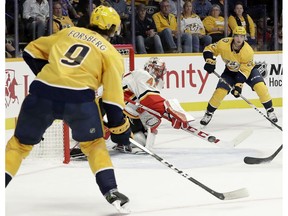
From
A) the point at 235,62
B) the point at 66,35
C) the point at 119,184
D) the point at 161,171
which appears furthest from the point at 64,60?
the point at 235,62

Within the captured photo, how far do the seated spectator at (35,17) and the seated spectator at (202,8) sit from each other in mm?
2293

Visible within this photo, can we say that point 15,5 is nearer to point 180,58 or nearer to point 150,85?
point 180,58

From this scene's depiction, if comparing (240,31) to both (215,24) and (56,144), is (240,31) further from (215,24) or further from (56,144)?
(56,144)

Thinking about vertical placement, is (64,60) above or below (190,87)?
above

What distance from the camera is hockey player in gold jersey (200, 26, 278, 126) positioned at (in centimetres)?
640

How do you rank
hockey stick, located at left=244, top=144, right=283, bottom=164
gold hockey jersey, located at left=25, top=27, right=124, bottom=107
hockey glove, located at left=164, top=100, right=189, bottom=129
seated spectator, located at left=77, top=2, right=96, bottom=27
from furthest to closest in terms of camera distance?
seated spectator, located at left=77, top=2, right=96, bottom=27
hockey glove, located at left=164, top=100, right=189, bottom=129
hockey stick, located at left=244, top=144, right=283, bottom=164
gold hockey jersey, located at left=25, top=27, right=124, bottom=107

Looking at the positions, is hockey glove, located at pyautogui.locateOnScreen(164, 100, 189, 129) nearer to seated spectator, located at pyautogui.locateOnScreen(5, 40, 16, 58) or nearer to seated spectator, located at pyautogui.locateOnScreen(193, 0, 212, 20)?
seated spectator, located at pyautogui.locateOnScreen(5, 40, 16, 58)

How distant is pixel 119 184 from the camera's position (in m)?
3.75

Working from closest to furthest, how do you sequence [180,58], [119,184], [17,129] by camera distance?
1. [17,129]
2. [119,184]
3. [180,58]

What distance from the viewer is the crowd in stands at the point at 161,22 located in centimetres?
696

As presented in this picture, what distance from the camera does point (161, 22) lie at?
26.7 ft

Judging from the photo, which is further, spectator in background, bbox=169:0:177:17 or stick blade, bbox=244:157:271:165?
spectator in background, bbox=169:0:177:17

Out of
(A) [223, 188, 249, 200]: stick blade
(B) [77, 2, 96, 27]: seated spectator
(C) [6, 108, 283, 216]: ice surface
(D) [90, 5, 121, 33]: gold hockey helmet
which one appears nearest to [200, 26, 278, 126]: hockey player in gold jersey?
(C) [6, 108, 283, 216]: ice surface

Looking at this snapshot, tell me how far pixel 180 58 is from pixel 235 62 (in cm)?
137
